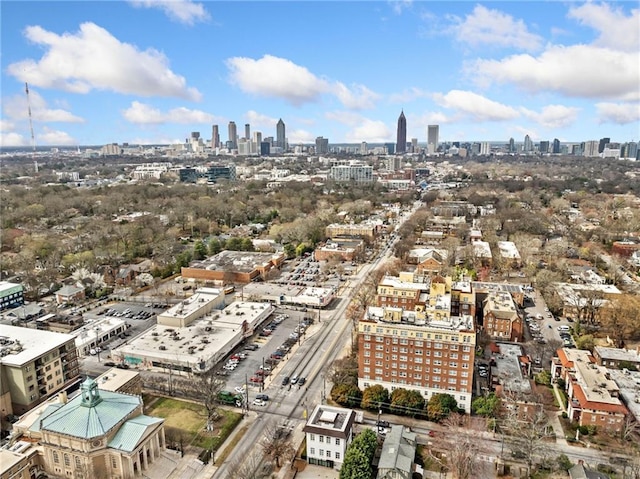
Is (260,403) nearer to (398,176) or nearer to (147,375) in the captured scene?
(147,375)

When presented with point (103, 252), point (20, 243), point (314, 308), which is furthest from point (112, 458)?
point (20, 243)

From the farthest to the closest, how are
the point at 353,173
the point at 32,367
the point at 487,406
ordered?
the point at 353,173, the point at 32,367, the point at 487,406

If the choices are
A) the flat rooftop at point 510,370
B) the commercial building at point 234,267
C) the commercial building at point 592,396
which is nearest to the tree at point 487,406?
the flat rooftop at point 510,370

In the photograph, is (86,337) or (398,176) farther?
(398,176)

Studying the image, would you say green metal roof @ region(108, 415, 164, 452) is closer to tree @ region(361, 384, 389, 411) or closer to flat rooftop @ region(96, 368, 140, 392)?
flat rooftop @ region(96, 368, 140, 392)

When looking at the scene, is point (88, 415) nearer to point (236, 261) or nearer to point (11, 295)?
point (11, 295)

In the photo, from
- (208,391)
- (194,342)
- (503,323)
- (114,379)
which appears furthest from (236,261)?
(503,323)

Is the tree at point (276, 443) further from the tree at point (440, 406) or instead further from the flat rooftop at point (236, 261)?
the flat rooftop at point (236, 261)
